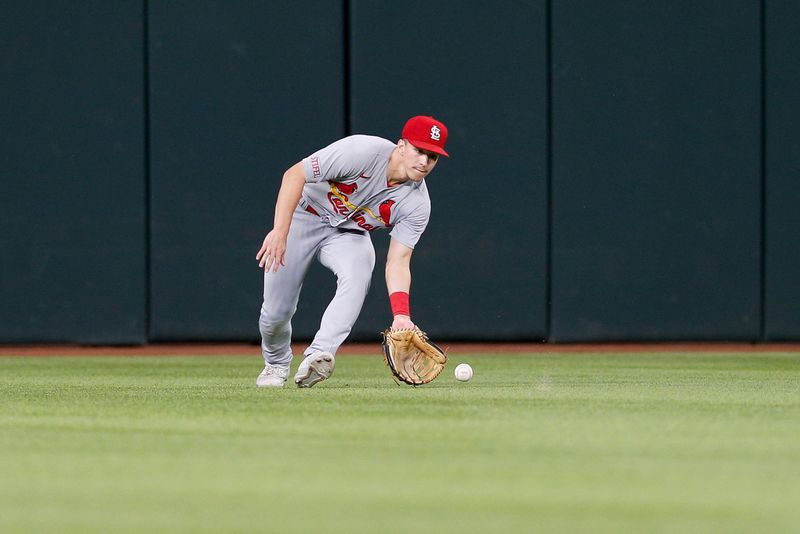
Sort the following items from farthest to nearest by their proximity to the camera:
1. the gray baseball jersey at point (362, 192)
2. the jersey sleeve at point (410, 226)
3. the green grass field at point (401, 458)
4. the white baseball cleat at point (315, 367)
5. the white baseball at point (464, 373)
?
the white baseball at point (464, 373) → the jersey sleeve at point (410, 226) → the gray baseball jersey at point (362, 192) → the white baseball cleat at point (315, 367) → the green grass field at point (401, 458)

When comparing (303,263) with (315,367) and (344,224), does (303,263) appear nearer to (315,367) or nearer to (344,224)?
(344,224)

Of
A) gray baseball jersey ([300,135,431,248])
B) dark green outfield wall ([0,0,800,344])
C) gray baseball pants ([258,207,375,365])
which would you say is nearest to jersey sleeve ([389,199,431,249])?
gray baseball jersey ([300,135,431,248])

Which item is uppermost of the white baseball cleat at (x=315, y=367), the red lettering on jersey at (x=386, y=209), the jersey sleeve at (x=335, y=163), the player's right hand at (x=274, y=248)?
the jersey sleeve at (x=335, y=163)

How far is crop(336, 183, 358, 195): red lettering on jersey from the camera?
5961 millimetres

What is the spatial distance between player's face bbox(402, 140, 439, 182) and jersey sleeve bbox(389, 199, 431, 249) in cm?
24

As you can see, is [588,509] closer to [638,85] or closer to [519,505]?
[519,505]

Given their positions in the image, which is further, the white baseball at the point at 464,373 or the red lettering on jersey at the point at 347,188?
the white baseball at the point at 464,373

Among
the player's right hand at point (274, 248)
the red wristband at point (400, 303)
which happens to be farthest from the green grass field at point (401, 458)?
the player's right hand at point (274, 248)

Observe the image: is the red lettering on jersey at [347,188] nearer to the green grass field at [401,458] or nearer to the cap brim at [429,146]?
the cap brim at [429,146]

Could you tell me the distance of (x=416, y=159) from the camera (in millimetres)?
5801

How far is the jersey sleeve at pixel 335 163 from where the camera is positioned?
18.9 ft

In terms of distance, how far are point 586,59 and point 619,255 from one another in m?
1.46

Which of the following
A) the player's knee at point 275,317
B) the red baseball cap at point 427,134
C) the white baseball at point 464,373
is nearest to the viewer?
the red baseball cap at point 427,134

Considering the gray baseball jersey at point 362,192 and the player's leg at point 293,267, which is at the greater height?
the gray baseball jersey at point 362,192
